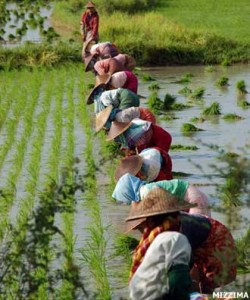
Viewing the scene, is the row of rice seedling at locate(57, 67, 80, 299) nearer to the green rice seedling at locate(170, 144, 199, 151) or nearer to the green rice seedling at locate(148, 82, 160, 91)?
the green rice seedling at locate(170, 144, 199, 151)

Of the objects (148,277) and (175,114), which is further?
(175,114)

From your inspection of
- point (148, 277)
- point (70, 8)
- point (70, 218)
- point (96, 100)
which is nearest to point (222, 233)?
point (148, 277)

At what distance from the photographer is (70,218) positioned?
27.8ft

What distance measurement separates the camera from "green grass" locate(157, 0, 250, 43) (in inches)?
895

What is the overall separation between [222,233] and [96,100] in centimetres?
579

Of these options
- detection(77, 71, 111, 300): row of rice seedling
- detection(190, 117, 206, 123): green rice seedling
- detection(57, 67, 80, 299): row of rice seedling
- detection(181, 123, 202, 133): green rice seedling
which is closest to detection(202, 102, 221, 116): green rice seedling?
detection(190, 117, 206, 123): green rice seedling

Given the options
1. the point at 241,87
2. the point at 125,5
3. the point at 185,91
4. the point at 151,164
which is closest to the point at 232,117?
the point at 241,87

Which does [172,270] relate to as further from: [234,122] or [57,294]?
[234,122]

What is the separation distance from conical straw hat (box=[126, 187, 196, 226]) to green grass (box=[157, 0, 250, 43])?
625 inches

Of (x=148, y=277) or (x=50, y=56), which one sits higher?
(x=148, y=277)

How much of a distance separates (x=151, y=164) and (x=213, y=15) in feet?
64.6

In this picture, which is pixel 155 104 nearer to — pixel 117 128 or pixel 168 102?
pixel 168 102

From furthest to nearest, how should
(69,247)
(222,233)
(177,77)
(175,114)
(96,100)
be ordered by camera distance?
(177,77), (175,114), (96,100), (69,247), (222,233)

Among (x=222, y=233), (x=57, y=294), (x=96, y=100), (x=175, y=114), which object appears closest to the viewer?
(x=222, y=233)
